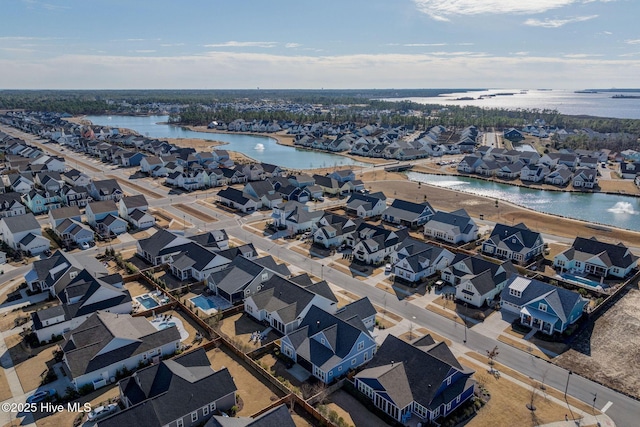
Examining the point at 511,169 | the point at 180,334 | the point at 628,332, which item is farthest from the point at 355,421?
the point at 511,169

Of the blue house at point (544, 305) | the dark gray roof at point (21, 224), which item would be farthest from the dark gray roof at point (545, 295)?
the dark gray roof at point (21, 224)

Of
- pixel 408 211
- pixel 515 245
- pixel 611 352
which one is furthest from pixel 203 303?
pixel 515 245

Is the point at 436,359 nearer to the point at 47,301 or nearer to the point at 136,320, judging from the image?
the point at 136,320

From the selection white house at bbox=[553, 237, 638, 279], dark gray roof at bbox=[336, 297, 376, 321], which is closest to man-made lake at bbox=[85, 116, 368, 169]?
white house at bbox=[553, 237, 638, 279]

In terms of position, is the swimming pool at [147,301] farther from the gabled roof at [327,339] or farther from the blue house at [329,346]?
the gabled roof at [327,339]

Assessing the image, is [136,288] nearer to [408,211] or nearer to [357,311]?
[357,311]
